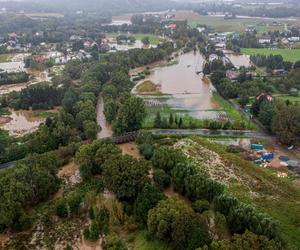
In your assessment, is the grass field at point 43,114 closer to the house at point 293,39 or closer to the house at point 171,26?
the house at point 293,39

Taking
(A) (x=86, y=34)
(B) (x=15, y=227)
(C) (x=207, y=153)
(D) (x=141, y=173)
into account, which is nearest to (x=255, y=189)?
(C) (x=207, y=153)

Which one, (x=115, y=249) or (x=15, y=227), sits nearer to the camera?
(x=115, y=249)

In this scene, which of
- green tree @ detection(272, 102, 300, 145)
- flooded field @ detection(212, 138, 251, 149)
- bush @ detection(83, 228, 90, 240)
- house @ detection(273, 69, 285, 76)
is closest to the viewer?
bush @ detection(83, 228, 90, 240)

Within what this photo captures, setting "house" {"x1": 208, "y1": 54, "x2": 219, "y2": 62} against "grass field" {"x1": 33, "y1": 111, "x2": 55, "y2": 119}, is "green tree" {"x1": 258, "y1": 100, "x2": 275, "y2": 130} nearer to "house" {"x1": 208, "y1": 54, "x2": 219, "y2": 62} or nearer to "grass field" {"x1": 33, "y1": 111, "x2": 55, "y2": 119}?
"grass field" {"x1": 33, "y1": 111, "x2": 55, "y2": 119}

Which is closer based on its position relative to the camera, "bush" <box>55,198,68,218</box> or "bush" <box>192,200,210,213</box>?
"bush" <box>192,200,210,213</box>

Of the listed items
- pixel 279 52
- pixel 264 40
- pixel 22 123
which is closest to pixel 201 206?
pixel 22 123

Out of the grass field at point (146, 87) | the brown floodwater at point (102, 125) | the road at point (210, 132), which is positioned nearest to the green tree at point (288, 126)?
the road at point (210, 132)

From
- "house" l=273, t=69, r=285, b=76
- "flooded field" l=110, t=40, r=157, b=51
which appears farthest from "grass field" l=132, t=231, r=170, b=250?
"flooded field" l=110, t=40, r=157, b=51

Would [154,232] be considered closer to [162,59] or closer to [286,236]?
[286,236]
